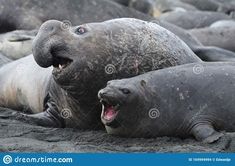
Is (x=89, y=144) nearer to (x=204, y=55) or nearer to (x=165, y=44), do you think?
(x=165, y=44)

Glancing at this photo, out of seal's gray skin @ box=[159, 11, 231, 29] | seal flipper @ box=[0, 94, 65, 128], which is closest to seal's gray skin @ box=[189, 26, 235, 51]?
seal's gray skin @ box=[159, 11, 231, 29]

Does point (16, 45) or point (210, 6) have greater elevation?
point (210, 6)

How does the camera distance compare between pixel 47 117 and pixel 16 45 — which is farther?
pixel 16 45

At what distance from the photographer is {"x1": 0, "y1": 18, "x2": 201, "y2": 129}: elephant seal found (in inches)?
211

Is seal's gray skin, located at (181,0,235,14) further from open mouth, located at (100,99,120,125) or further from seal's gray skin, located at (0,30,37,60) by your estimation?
open mouth, located at (100,99,120,125)

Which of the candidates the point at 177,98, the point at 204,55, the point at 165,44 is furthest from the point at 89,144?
the point at 204,55

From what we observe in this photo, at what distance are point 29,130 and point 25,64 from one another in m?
1.88

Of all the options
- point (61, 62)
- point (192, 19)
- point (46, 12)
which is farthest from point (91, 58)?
point (192, 19)

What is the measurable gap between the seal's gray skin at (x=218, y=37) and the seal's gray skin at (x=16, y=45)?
10.1 ft

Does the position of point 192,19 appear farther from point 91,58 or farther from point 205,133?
point 205,133

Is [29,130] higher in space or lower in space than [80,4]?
lower

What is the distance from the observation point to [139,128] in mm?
5004

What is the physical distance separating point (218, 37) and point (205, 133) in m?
6.35

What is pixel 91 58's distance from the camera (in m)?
5.38
